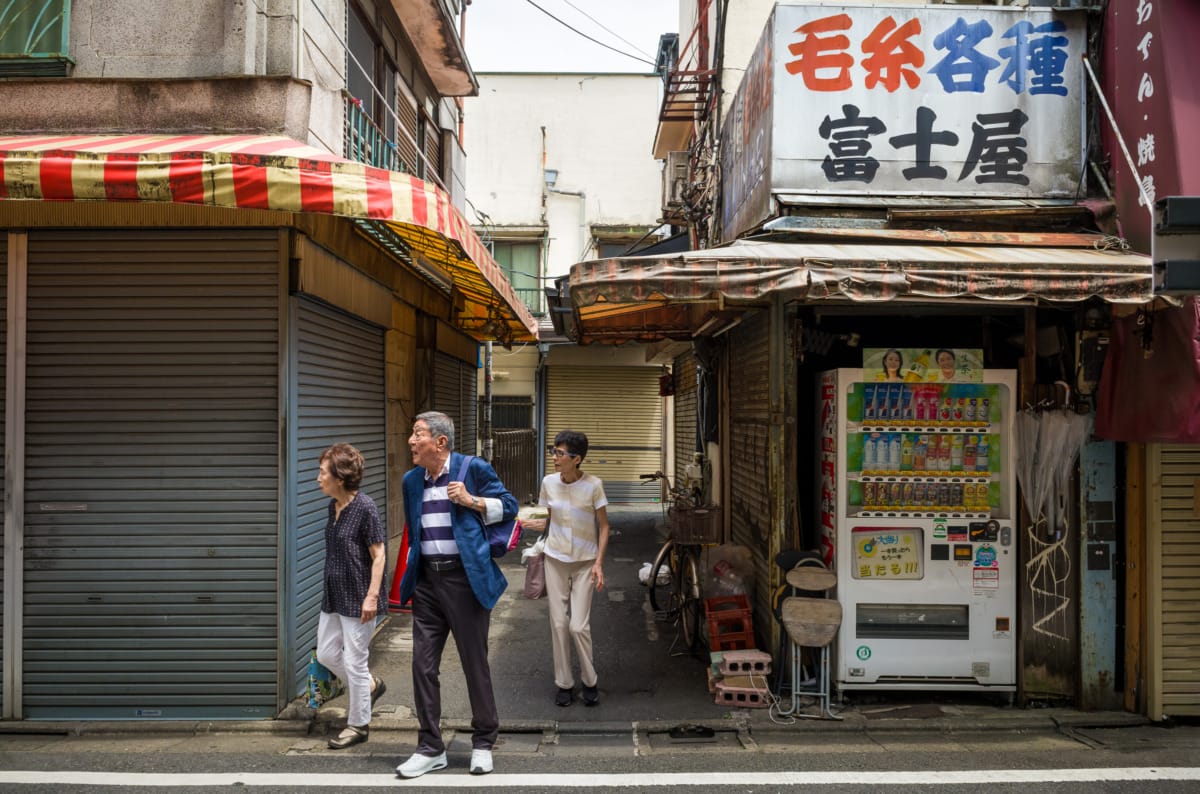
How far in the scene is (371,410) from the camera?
8.39 metres

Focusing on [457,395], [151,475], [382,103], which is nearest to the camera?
[151,475]

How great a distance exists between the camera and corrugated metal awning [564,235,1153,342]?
522 centimetres

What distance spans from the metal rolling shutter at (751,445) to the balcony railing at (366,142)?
4354 millimetres

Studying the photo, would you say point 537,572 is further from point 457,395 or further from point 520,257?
point 520,257

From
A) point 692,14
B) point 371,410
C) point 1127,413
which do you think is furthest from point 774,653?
point 692,14

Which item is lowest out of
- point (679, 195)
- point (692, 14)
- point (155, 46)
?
point (155, 46)

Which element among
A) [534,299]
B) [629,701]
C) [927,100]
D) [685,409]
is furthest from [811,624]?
[534,299]

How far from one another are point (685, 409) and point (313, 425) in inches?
419

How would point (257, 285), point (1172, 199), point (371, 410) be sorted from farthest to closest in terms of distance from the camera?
point (371, 410) < point (257, 285) < point (1172, 199)

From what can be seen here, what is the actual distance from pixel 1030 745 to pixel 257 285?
21.8ft

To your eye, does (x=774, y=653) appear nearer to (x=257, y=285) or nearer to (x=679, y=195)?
(x=257, y=285)

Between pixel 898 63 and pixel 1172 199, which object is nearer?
pixel 1172 199

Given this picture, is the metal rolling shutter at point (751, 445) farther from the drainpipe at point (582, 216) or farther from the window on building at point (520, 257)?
the drainpipe at point (582, 216)

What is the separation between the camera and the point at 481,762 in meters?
4.89
